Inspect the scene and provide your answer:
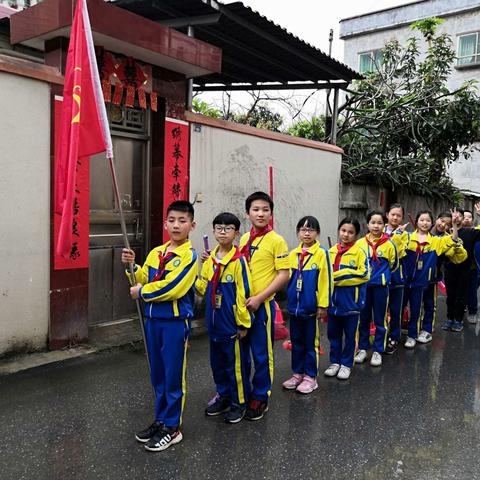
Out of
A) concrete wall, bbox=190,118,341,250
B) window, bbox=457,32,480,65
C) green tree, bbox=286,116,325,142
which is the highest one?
window, bbox=457,32,480,65

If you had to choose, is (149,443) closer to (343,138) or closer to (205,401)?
(205,401)

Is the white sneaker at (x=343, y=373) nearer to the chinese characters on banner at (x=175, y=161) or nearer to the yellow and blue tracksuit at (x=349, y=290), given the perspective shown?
the yellow and blue tracksuit at (x=349, y=290)

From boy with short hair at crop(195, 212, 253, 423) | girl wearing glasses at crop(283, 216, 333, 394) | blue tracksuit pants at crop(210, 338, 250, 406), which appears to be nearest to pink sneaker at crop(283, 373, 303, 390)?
girl wearing glasses at crop(283, 216, 333, 394)

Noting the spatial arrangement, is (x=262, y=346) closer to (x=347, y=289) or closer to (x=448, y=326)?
(x=347, y=289)

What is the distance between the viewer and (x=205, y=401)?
389 centimetres

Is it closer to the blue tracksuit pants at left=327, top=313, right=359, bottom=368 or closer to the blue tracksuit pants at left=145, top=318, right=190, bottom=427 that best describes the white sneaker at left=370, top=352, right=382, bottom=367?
the blue tracksuit pants at left=327, top=313, right=359, bottom=368

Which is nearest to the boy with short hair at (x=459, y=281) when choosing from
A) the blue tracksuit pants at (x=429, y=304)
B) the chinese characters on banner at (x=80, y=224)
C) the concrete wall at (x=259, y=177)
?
the blue tracksuit pants at (x=429, y=304)

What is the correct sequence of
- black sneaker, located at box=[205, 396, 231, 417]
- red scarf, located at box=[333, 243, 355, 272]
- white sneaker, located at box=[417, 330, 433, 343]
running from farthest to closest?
white sneaker, located at box=[417, 330, 433, 343] < red scarf, located at box=[333, 243, 355, 272] < black sneaker, located at box=[205, 396, 231, 417]

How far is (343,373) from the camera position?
4516mm

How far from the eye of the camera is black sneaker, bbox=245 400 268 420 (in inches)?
141

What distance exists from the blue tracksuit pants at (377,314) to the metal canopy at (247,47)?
3.67m

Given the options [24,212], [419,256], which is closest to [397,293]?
[419,256]

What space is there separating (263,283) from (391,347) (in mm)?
2595

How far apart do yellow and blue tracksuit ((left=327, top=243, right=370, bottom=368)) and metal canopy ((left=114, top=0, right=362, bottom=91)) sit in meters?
3.32
